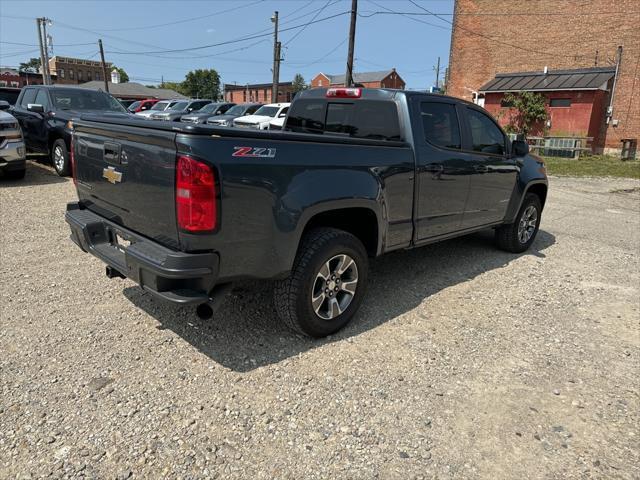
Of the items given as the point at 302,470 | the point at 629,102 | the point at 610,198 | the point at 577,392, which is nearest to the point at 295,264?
the point at 302,470

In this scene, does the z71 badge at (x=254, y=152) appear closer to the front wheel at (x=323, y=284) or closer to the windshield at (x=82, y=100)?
the front wheel at (x=323, y=284)

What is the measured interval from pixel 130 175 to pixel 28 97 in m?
9.25

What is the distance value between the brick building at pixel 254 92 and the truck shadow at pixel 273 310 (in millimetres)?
88341

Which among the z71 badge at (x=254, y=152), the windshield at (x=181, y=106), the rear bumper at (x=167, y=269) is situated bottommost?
the rear bumper at (x=167, y=269)

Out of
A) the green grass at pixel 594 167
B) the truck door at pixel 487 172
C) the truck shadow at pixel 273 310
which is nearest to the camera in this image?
the truck shadow at pixel 273 310

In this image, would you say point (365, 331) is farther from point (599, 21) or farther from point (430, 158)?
point (599, 21)

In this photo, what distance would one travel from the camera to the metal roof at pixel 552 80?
77.1ft

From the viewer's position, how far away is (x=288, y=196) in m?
3.03

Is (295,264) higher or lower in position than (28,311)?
higher

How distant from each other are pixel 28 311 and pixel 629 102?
90.6 ft

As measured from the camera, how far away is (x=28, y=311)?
150 inches

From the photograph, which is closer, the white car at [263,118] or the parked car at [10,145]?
the parked car at [10,145]

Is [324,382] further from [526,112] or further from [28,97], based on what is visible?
[526,112]

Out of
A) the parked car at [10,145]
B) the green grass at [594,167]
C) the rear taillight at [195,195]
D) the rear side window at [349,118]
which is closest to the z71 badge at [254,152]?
the rear taillight at [195,195]
